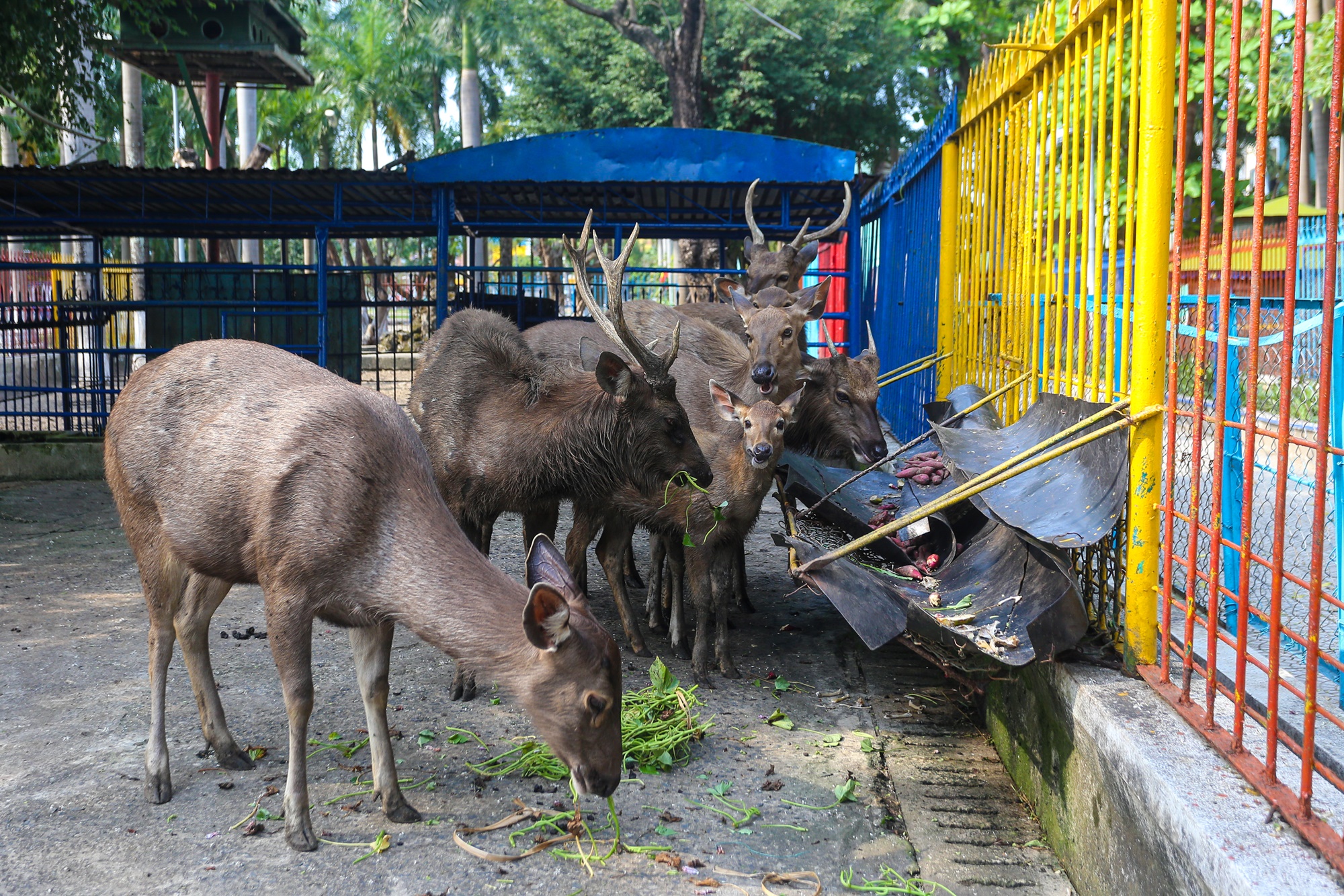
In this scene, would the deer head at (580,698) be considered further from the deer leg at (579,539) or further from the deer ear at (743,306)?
the deer ear at (743,306)

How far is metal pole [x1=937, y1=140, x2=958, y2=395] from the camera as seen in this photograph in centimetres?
775

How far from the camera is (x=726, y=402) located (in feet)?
19.6

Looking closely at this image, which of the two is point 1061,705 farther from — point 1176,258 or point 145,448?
point 145,448

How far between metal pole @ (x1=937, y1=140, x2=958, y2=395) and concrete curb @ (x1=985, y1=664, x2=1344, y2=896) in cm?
402

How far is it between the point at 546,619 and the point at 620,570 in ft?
9.13

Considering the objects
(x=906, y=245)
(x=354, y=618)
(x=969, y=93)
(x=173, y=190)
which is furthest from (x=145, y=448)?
(x=173, y=190)

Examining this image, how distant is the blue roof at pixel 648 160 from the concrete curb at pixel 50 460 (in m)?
4.32

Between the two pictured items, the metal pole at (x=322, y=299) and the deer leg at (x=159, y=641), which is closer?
the deer leg at (x=159, y=641)

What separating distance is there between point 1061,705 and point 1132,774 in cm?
70

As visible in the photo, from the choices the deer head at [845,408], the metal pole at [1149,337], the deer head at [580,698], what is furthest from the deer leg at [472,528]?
the metal pole at [1149,337]

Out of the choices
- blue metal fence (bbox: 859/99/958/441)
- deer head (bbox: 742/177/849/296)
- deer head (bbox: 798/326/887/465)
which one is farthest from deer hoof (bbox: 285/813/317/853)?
deer head (bbox: 742/177/849/296)

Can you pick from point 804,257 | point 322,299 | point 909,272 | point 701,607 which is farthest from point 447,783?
point 322,299

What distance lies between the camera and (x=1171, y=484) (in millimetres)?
3549

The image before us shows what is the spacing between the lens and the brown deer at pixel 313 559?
3424mm
